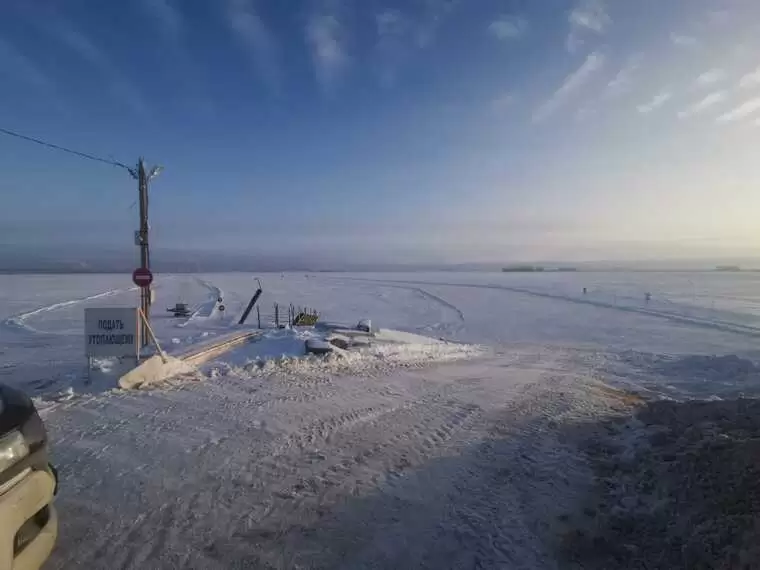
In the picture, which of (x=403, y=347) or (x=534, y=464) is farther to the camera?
(x=403, y=347)

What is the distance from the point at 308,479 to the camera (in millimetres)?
4719

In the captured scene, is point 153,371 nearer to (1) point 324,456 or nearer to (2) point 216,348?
(2) point 216,348

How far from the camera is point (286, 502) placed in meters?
4.24

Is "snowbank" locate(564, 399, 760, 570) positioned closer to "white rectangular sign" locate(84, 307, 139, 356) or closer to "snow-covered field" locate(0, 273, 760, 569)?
"snow-covered field" locate(0, 273, 760, 569)

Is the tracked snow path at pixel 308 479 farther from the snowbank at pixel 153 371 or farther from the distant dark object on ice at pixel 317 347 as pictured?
the distant dark object on ice at pixel 317 347

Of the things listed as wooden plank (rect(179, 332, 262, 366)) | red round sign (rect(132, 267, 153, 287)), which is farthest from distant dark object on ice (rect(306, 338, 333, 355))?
Answer: red round sign (rect(132, 267, 153, 287))

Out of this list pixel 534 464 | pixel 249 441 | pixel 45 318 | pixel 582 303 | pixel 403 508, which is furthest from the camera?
pixel 582 303

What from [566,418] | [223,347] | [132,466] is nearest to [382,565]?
[132,466]

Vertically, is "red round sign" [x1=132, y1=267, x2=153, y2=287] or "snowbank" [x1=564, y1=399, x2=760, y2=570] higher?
"red round sign" [x1=132, y1=267, x2=153, y2=287]

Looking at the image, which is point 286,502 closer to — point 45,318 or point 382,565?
point 382,565

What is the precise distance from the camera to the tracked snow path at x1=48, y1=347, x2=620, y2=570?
139 inches

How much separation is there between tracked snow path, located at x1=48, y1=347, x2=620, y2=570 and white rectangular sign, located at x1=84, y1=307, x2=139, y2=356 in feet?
4.82

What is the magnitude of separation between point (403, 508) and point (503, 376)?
724 centimetres

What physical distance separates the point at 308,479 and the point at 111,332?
19.1 ft
